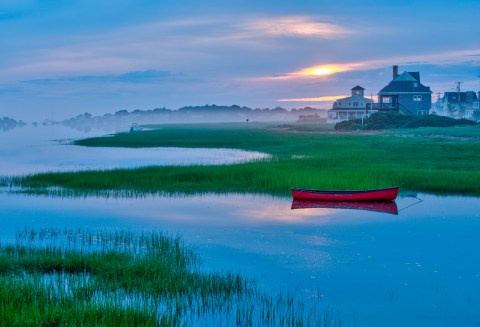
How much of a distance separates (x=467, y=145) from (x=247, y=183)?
29.4 metres

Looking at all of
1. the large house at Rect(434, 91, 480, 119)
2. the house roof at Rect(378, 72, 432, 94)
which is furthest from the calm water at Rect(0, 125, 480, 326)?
the large house at Rect(434, 91, 480, 119)

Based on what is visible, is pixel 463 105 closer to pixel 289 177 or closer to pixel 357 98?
pixel 357 98

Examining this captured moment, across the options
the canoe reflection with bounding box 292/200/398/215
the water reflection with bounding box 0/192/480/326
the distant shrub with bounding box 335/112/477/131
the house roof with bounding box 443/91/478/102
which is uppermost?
the house roof with bounding box 443/91/478/102

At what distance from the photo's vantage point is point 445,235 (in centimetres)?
2284

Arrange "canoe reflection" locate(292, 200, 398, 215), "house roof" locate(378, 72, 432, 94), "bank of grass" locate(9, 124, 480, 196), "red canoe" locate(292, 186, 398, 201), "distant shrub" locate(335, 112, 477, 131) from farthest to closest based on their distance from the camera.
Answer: "house roof" locate(378, 72, 432, 94) < "distant shrub" locate(335, 112, 477, 131) < "bank of grass" locate(9, 124, 480, 196) < "red canoe" locate(292, 186, 398, 201) < "canoe reflection" locate(292, 200, 398, 215)

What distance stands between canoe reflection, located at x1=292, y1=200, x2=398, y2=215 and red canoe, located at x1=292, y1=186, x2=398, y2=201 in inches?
9.0

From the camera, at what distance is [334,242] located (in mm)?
21609

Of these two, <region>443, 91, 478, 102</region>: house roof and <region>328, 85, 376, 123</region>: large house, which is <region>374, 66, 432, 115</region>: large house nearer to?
<region>328, 85, 376, 123</region>: large house

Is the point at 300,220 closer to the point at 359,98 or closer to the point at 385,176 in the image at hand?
the point at 385,176

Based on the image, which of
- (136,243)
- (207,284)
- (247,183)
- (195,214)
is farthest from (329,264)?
(247,183)

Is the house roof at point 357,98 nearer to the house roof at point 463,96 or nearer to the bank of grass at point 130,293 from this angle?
the house roof at point 463,96

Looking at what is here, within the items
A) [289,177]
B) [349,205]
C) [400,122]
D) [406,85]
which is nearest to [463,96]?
[406,85]

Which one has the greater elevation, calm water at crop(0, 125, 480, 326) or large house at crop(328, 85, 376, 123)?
large house at crop(328, 85, 376, 123)

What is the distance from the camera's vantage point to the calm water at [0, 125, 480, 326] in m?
14.9
